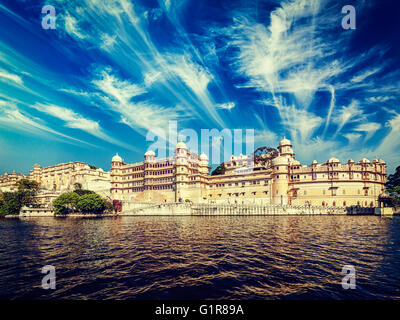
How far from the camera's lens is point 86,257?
53.3 ft

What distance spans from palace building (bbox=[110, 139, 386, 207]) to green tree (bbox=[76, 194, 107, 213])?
16.1 meters

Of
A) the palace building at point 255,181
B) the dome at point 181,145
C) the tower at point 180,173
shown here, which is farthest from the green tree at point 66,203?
the dome at point 181,145

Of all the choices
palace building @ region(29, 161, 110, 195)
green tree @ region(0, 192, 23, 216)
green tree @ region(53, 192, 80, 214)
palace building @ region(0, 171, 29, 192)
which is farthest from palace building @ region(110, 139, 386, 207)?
palace building @ region(0, 171, 29, 192)

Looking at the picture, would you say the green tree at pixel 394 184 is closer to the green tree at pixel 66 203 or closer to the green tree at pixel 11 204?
the green tree at pixel 66 203

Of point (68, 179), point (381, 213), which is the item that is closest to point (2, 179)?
point (68, 179)

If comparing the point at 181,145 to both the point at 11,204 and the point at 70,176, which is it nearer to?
the point at 11,204

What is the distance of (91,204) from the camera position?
197 feet

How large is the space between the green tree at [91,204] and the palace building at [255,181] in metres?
16.1

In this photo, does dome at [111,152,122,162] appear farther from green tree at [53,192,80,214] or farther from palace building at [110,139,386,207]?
green tree at [53,192,80,214]

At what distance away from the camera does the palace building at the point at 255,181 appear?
62.0 m

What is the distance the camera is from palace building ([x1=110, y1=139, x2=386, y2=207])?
62.0m

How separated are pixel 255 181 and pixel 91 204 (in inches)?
1892

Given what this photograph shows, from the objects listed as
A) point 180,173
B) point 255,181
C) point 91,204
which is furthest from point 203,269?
point 180,173

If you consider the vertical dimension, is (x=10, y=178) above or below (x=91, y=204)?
above
